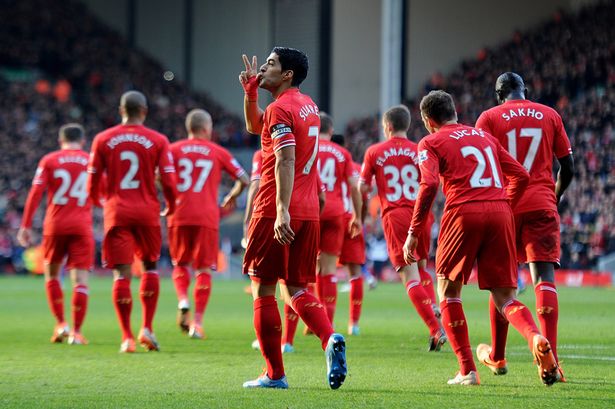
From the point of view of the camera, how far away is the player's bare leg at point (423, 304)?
10.7m

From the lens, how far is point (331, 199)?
1245 cm

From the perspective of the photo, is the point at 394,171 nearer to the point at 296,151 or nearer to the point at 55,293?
the point at 55,293

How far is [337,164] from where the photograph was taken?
12453 millimetres

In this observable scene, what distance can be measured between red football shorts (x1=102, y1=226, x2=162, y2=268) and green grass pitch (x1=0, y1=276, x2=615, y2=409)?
899mm

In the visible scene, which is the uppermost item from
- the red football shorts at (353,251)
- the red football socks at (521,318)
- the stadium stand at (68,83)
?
the stadium stand at (68,83)

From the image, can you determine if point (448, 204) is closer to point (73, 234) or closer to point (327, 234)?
point (327, 234)

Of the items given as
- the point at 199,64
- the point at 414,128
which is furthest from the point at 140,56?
the point at 414,128

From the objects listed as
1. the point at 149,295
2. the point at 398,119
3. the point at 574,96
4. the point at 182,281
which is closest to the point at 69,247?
the point at 182,281

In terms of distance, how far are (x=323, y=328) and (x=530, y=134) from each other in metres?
2.40

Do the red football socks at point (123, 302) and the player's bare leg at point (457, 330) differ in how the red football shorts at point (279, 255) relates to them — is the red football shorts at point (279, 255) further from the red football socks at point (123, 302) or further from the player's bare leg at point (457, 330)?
the red football socks at point (123, 302)

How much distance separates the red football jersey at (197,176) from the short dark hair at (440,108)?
16.5ft

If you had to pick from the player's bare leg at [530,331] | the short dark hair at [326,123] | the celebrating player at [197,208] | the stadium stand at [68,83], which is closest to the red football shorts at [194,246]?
the celebrating player at [197,208]

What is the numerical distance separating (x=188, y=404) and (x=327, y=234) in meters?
5.71

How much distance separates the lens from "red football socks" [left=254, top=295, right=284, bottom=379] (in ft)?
24.9
